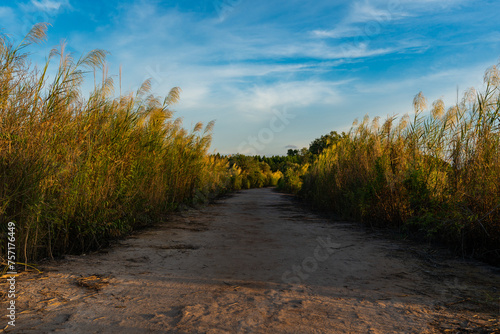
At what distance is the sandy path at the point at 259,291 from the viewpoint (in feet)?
7.42

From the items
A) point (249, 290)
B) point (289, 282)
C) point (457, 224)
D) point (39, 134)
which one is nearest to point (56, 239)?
point (39, 134)

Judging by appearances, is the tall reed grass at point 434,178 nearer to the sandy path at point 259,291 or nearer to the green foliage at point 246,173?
the sandy path at point 259,291

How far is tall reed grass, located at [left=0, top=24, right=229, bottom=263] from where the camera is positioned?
122 inches

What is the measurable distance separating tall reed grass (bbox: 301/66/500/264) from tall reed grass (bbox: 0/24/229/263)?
15.4 feet

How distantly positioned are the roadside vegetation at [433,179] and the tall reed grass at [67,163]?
4.67 m

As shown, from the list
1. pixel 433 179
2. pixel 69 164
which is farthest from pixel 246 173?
pixel 69 164

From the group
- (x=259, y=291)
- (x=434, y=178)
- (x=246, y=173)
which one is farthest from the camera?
(x=246, y=173)

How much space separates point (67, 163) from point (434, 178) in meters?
5.60

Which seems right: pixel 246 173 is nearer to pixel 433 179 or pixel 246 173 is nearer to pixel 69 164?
pixel 433 179

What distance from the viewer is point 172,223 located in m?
6.87

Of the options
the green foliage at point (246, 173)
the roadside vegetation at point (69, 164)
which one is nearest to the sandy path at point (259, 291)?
the roadside vegetation at point (69, 164)

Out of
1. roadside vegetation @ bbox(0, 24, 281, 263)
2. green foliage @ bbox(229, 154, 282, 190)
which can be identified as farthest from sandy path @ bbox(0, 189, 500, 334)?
green foliage @ bbox(229, 154, 282, 190)

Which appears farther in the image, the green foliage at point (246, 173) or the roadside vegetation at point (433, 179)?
the green foliage at point (246, 173)

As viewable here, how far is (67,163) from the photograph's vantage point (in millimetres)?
3459
